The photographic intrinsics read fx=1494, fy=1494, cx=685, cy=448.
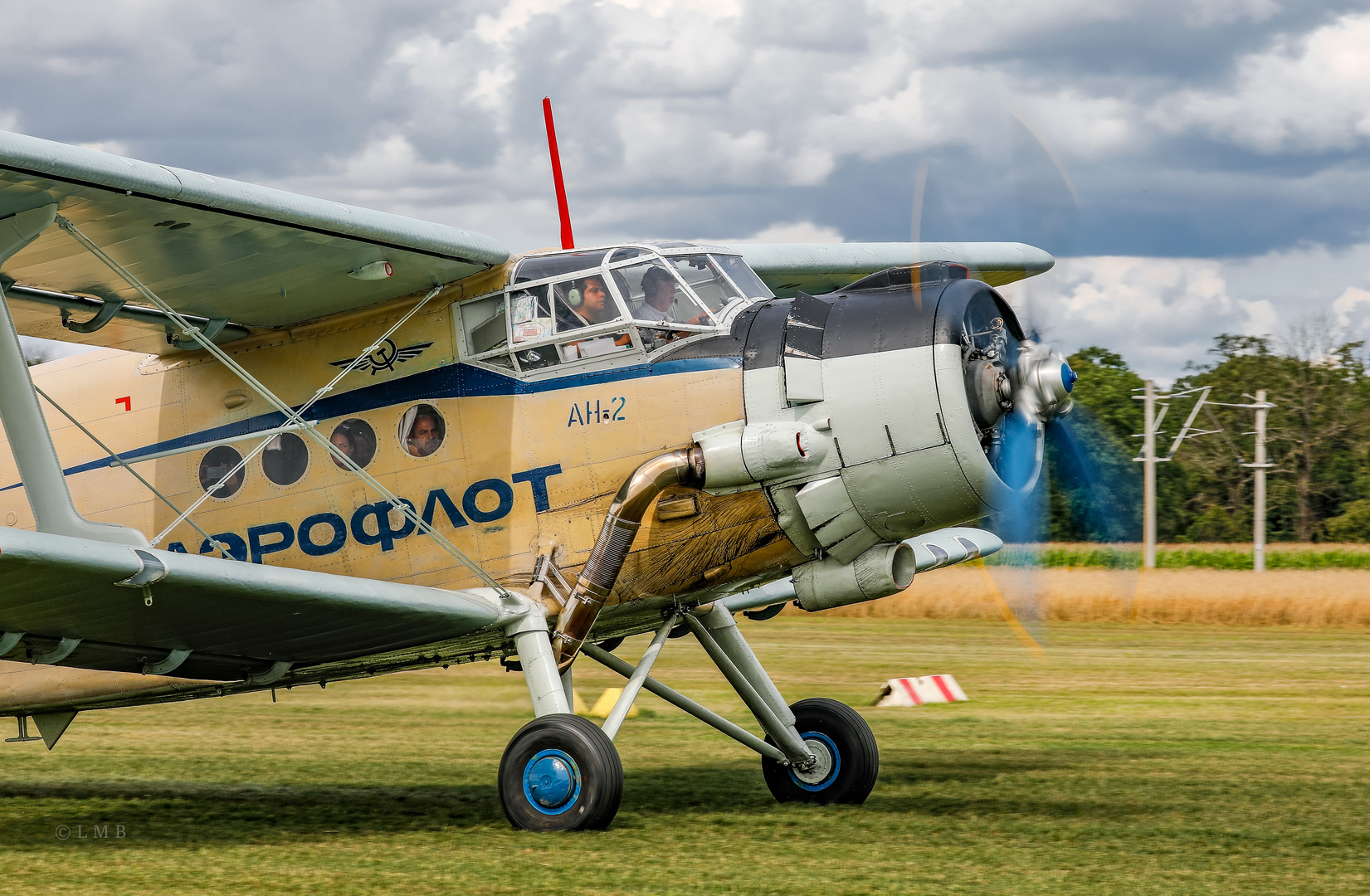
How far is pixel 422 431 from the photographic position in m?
9.88

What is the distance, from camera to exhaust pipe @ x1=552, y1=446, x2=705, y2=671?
8.88 meters

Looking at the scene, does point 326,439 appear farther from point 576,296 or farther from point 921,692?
point 921,692

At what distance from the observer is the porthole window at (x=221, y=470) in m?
10.4

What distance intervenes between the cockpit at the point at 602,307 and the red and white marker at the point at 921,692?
9471 millimetres

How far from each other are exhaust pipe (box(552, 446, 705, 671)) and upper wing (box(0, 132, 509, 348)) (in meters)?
1.92

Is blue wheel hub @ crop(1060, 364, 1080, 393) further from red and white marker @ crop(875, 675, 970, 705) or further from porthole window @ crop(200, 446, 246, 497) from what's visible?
red and white marker @ crop(875, 675, 970, 705)

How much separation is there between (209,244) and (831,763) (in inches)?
223

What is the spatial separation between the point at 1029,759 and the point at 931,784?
2.04m

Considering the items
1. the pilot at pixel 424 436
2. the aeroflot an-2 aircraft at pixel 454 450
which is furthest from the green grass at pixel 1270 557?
the pilot at pixel 424 436

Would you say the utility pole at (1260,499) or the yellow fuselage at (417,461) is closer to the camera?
the yellow fuselage at (417,461)

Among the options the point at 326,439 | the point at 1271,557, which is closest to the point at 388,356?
the point at 326,439

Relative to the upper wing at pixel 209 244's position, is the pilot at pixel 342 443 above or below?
below

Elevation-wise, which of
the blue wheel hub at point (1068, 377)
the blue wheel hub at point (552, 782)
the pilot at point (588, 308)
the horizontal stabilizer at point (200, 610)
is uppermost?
the pilot at point (588, 308)

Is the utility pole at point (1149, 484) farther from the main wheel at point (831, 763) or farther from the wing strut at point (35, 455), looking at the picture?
the wing strut at point (35, 455)
